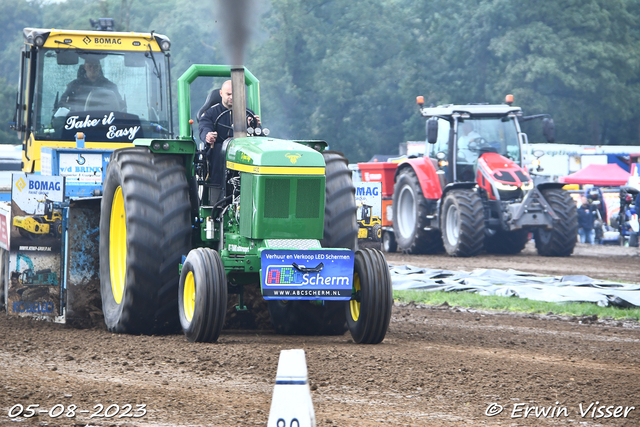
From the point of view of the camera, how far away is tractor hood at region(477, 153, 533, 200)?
1780 centimetres

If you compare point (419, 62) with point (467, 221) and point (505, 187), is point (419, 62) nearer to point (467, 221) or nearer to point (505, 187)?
point (505, 187)

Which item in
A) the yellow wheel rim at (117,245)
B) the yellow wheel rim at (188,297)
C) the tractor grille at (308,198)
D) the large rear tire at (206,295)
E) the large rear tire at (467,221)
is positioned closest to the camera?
the large rear tire at (206,295)

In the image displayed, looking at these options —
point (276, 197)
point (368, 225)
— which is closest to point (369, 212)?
point (368, 225)

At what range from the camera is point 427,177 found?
19172 millimetres

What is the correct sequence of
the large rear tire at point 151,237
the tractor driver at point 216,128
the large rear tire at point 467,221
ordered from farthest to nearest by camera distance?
the large rear tire at point 467,221 → the tractor driver at point 216,128 → the large rear tire at point 151,237

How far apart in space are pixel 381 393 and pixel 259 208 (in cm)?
219

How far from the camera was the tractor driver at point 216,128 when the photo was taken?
7977mm

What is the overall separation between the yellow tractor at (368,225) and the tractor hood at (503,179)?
4.84 m

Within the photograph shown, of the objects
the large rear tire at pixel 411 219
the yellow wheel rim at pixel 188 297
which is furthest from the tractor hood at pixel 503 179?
the yellow wheel rim at pixel 188 297

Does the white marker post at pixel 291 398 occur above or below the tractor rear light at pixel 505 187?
below

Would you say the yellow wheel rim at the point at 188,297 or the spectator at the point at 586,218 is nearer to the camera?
the yellow wheel rim at the point at 188,297

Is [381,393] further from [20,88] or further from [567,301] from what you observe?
[20,88]

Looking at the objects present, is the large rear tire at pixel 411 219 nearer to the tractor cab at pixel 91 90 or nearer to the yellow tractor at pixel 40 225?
the tractor cab at pixel 91 90

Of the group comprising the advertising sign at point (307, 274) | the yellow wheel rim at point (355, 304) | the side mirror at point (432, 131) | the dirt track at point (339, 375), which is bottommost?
the dirt track at point (339, 375)
